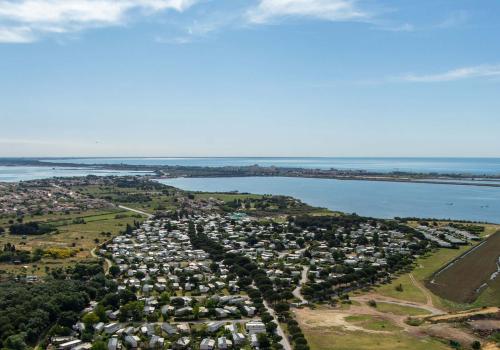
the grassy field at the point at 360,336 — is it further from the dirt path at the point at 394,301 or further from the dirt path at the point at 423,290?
the dirt path at the point at 423,290

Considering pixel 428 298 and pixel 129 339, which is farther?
pixel 428 298

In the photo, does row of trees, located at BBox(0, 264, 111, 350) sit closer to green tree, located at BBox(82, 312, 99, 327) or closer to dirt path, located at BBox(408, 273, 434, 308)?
green tree, located at BBox(82, 312, 99, 327)

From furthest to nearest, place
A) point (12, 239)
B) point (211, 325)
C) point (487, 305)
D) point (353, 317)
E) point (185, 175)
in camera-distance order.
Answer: point (185, 175) < point (12, 239) < point (487, 305) < point (353, 317) < point (211, 325)

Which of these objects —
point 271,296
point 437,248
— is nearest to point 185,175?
point 437,248

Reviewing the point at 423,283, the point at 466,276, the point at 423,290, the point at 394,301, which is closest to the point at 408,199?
the point at 466,276

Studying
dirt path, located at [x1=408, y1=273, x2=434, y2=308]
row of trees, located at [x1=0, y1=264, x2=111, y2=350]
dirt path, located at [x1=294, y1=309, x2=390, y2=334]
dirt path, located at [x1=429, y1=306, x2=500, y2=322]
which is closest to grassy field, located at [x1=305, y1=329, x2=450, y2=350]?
dirt path, located at [x1=294, y1=309, x2=390, y2=334]

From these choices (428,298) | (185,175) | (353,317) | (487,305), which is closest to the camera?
(353,317)

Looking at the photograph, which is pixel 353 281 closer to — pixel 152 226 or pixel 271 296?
pixel 271 296
